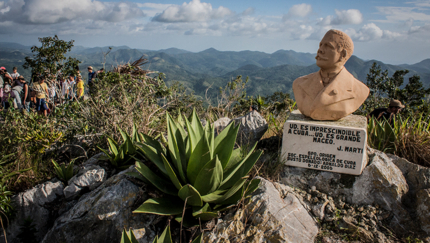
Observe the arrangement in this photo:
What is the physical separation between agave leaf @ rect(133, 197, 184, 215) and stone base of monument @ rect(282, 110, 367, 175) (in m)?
1.81

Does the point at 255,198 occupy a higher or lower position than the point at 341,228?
higher

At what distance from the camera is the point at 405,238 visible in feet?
A: 9.39

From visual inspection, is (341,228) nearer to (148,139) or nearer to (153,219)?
(153,219)

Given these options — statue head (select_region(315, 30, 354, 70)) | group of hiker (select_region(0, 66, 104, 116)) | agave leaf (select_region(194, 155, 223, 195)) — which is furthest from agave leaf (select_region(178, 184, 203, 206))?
group of hiker (select_region(0, 66, 104, 116))

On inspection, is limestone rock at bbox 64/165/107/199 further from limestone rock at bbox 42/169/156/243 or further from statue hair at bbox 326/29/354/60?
statue hair at bbox 326/29/354/60

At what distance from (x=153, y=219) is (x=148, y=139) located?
1.02 m

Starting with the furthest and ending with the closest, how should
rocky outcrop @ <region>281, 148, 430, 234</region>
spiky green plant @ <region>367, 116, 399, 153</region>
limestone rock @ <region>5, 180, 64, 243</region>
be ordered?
spiky green plant @ <region>367, 116, 399, 153</region>, limestone rock @ <region>5, 180, 64, 243</region>, rocky outcrop @ <region>281, 148, 430, 234</region>

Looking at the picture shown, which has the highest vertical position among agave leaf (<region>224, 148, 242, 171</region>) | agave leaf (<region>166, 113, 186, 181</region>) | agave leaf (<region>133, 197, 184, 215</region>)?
agave leaf (<region>166, 113, 186, 181</region>)

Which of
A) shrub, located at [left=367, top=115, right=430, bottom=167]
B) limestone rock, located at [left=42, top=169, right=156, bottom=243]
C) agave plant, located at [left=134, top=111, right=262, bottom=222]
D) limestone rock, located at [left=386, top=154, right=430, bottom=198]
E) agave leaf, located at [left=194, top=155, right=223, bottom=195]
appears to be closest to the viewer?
agave leaf, located at [left=194, top=155, right=223, bottom=195]

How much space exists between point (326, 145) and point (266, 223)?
154 centimetres

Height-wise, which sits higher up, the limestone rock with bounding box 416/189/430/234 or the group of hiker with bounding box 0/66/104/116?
the group of hiker with bounding box 0/66/104/116

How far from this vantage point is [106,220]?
264cm

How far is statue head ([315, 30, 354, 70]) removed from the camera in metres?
3.44

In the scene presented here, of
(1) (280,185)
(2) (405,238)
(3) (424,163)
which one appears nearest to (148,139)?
(1) (280,185)
